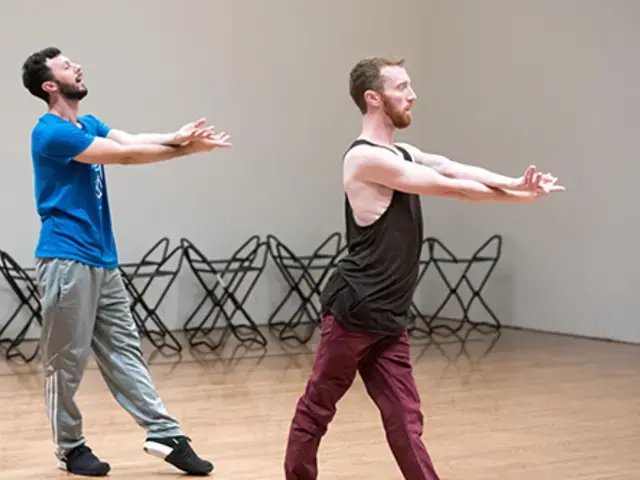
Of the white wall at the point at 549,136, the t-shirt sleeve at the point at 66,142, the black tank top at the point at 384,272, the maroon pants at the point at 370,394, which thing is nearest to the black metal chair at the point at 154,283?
the white wall at the point at 549,136

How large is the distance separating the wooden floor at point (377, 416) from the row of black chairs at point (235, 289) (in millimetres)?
771

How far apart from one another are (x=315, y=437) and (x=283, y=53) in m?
6.11

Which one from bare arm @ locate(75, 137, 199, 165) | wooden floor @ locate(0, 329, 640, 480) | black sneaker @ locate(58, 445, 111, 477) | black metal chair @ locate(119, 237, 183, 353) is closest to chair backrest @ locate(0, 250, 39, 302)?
black metal chair @ locate(119, 237, 183, 353)

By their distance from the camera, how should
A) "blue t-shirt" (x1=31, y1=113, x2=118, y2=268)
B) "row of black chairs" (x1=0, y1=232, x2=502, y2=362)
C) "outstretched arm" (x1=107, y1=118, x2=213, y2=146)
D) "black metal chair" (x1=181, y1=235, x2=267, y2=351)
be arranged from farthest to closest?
"black metal chair" (x1=181, y1=235, x2=267, y2=351), "row of black chairs" (x1=0, y1=232, x2=502, y2=362), "blue t-shirt" (x1=31, y1=113, x2=118, y2=268), "outstretched arm" (x1=107, y1=118, x2=213, y2=146)

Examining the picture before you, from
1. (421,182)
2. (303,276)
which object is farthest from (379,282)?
(303,276)

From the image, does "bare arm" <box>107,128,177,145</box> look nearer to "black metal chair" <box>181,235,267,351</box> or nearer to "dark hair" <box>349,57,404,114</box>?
"dark hair" <box>349,57,404,114</box>

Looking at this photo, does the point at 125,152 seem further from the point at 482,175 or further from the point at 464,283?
the point at 464,283

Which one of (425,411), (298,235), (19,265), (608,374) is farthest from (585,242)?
(19,265)

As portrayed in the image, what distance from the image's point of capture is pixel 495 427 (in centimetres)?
464

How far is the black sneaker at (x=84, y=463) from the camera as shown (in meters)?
3.82

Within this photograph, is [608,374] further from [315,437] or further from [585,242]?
[315,437]

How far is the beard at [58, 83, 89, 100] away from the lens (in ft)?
12.2

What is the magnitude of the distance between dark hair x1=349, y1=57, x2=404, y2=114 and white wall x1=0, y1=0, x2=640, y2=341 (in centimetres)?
466

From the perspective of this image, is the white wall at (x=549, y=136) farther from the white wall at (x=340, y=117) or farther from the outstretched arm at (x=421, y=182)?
the outstretched arm at (x=421, y=182)
